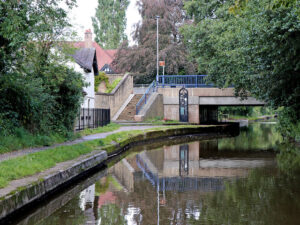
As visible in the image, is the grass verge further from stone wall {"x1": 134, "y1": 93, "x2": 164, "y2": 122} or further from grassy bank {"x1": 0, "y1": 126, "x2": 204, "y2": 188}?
stone wall {"x1": 134, "y1": 93, "x2": 164, "y2": 122}

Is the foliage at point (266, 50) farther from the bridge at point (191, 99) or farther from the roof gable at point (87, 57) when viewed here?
the roof gable at point (87, 57)

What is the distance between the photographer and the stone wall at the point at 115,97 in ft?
104

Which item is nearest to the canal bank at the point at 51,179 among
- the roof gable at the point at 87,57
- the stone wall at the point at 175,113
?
the stone wall at the point at 175,113

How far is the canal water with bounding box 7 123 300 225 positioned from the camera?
6629 mm

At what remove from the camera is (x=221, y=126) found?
31.5 metres

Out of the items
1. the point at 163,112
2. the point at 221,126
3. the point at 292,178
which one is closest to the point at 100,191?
the point at 292,178

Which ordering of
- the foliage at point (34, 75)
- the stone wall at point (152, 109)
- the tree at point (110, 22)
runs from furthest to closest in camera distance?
the tree at point (110, 22), the stone wall at point (152, 109), the foliage at point (34, 75)

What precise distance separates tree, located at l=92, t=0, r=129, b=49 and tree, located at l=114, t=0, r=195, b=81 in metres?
22.0

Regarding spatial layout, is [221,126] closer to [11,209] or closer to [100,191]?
[100,191]

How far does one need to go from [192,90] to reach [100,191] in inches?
1003

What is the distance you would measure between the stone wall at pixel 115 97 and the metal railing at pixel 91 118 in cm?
355

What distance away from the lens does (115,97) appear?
33688 millimetres

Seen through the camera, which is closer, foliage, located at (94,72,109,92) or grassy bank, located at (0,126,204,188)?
grassy bank, located at (0,126,204,188)

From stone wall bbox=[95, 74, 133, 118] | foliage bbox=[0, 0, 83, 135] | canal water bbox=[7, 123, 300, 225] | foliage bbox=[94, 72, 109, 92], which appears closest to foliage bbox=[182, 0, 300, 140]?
canal water bbox=[7, 123, 300, 225]
